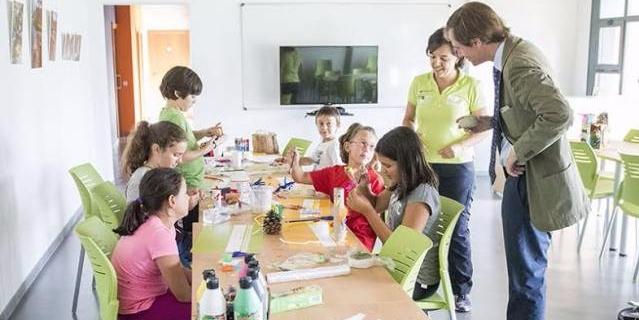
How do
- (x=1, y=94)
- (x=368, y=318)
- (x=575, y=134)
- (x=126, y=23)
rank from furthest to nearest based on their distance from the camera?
(x=126, y=23), (x=575, y=134), (x=1, y=94), (x=368, y=318)

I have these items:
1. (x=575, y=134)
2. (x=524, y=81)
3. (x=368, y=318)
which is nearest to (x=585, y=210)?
(x=524, y=81)

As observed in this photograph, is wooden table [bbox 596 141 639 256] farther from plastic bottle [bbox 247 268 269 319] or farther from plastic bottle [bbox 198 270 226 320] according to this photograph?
plastic bottle [bbox 198 270 226 320]

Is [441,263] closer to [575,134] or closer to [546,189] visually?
[546,189]

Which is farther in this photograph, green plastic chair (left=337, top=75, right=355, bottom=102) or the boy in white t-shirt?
green plastic chair (left=337, top=75, right=355, bottom=102)

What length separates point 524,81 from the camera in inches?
86.4

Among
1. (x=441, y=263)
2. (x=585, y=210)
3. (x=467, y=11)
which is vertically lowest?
(x=441, y=263)

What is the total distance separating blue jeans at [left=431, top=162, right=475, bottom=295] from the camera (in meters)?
3.33

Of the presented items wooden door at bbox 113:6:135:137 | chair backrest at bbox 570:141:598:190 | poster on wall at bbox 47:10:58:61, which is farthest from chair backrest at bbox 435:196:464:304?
wooden door at bbox 113:6:135:137

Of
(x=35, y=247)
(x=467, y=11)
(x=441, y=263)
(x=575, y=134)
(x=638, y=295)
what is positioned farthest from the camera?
(x=575, y=134)

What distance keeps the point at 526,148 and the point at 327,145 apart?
1.96m

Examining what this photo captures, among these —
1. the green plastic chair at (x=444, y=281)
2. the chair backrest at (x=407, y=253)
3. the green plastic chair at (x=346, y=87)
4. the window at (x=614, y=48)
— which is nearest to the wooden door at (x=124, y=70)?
the green plastic chair at (x=346, y=87)

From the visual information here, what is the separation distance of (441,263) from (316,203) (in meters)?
0.74

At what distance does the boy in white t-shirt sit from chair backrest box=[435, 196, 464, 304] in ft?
4.19

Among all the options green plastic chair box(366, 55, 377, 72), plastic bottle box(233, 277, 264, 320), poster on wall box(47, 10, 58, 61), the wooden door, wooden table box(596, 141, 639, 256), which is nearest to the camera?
plastic bottle box(233, 277, 264, 320)
